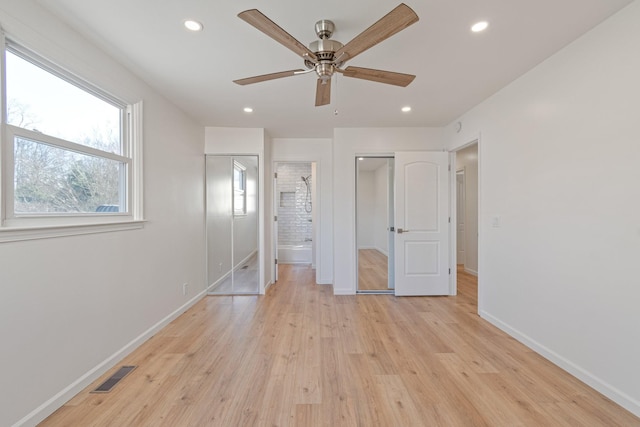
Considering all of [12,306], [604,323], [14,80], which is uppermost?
[14,80]

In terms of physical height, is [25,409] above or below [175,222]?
below

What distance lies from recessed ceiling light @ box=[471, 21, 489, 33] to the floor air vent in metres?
3.52

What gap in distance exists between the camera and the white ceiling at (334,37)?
1.64 m

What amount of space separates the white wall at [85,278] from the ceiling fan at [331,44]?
1208 millimetres

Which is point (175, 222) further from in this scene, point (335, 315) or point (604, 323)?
point (604, 323)

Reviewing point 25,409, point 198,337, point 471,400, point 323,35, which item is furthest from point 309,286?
point 323,35

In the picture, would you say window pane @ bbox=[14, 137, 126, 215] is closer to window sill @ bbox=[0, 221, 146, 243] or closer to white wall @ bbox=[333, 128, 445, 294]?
window sill @ bbox=[0, 221, 146, 243]

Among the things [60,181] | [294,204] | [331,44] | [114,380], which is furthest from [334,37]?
[294,204]

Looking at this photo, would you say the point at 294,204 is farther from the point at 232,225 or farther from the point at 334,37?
the point at 334,37

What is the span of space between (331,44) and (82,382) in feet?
9.27

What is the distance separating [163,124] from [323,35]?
6.79 ft

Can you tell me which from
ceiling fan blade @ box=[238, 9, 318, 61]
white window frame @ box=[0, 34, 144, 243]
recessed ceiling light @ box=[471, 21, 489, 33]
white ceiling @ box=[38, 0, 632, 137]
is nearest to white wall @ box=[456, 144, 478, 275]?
white ceiling @ box=[38, 0, 632, 137]

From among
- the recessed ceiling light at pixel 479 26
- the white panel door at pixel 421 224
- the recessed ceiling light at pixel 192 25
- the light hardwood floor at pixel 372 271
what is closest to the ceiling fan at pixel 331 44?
the recessed ceiling light at pixel 192 25

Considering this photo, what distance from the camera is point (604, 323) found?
1826mm
